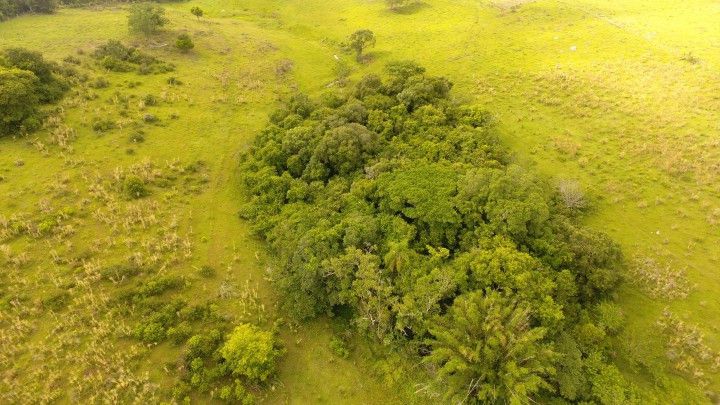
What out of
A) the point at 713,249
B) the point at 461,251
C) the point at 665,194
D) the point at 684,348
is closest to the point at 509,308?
the point at 461,251

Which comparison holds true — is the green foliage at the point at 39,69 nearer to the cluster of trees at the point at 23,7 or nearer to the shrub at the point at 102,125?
the shrub at the point at 102,125

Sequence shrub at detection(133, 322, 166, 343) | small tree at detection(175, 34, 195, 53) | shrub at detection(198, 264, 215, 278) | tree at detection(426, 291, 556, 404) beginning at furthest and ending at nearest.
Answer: small tree at detection(175, 34, 195, 53)
shrub at detection(198, 264, 215, 278)
shrub at detection(133, 322, 166, 343)
tree at detection(426, 291, 556, 404)

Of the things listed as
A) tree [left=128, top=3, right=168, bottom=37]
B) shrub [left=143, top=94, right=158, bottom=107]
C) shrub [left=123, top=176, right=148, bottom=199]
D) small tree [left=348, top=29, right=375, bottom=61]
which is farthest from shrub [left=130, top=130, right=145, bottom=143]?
small tree [left=348, top=29, right=375, bottom=61]

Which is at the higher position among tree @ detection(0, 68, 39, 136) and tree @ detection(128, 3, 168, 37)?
tree @ detection(128, 3, 168, 37)

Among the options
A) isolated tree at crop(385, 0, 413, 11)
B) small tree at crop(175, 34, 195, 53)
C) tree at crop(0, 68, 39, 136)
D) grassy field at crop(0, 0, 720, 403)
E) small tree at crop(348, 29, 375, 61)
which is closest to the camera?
grassy field at crop(0, 0, 720, 403)

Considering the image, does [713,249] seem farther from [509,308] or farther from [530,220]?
[509,308]

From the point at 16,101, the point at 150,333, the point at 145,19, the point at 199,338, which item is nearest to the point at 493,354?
the point at 199,338

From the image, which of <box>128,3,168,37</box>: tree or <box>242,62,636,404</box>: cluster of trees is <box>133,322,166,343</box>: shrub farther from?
<box>128,3,168,37</box>: tree

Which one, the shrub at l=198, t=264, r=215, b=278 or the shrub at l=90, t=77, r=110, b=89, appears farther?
the shrub at l=90, t=77, r=110, b=89
